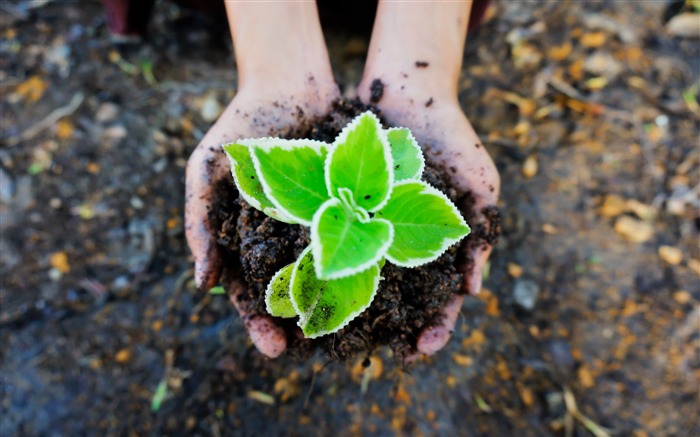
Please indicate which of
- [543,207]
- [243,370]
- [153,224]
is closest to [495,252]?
[543,207]

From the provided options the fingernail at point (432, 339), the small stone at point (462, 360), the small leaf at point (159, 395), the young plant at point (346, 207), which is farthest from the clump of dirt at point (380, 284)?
the small leaf at point (159, 395)

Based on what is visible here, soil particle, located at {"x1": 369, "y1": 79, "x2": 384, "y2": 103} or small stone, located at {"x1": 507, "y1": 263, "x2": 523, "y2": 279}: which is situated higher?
soil particle, located at {"x1": 369, "y1": 79, "x2": 384, "y2": 103}

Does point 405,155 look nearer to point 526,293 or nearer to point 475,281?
point 475,281

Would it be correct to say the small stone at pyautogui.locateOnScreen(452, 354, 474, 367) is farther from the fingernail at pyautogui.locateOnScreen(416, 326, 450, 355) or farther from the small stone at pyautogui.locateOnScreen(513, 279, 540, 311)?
the fingernail at pyautogui.locateOnScreen(416, 326, 450, 355)

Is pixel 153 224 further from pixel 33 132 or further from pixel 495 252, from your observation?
pixel 495 252

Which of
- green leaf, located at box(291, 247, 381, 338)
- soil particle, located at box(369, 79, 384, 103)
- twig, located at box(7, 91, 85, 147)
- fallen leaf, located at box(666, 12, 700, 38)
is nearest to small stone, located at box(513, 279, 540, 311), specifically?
soil particle, located at box(369, 79, 384, 103)

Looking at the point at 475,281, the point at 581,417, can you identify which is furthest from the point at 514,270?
the point at 475,281

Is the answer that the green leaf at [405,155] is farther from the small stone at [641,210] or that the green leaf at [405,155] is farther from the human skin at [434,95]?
the small stone at [641,210]
